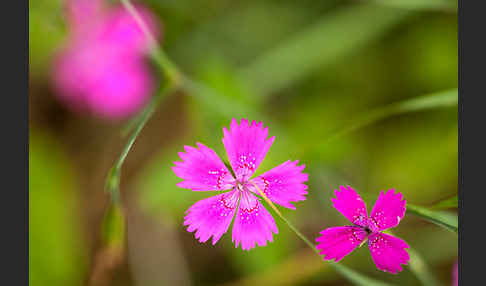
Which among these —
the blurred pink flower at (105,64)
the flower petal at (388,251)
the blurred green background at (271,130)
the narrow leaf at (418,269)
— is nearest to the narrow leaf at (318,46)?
the blurred green background at (271,130)

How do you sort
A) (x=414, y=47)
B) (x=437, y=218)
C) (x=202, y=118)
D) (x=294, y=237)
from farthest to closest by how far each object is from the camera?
(x=414, y=47) → (x=294, y=237) → (x=202, y=118) → (x=437, y=218)

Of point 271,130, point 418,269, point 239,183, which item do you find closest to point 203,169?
point 239,183

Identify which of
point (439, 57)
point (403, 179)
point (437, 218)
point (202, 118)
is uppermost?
point (439, 57)

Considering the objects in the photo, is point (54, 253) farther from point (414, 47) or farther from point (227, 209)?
point (414, 47)

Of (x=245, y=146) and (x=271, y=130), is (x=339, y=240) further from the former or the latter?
(x=271, y=130)

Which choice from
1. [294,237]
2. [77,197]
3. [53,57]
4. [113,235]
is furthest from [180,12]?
[113,235]

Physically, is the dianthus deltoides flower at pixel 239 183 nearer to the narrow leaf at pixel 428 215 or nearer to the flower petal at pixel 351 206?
the flower petal at pixel 351 206
